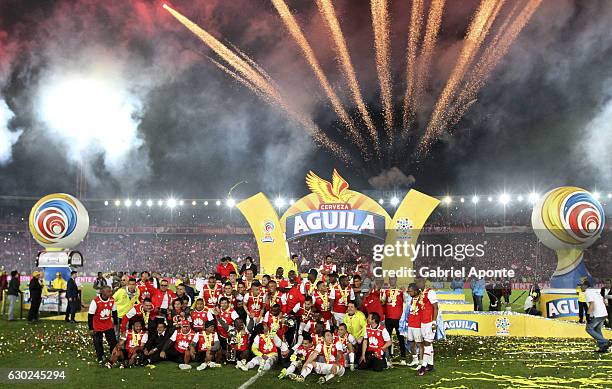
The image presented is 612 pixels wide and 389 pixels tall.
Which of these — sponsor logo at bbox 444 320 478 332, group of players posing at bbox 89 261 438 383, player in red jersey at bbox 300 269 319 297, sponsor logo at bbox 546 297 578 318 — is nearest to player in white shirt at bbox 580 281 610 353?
sponsor logo at bbox 444 320 478 332

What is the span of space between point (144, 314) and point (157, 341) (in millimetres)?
849

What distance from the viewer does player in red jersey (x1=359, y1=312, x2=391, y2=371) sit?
12.5m

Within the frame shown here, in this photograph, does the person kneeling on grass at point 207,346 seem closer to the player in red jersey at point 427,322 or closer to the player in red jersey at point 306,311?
the player in red jersey at point 306,311

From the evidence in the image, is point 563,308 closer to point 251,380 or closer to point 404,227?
point 404,227

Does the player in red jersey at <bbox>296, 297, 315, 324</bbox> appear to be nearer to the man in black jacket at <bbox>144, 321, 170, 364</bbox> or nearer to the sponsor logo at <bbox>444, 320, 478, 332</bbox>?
the man in black jacket at <bbox>144, 321, 170, 364</bbox>

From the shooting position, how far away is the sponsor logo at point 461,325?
18906 mm

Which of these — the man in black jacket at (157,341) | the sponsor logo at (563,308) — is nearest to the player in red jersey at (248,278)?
the man in black jacket at (157,341)

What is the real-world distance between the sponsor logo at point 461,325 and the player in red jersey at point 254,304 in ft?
25.5

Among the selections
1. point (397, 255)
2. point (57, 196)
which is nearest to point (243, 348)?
point (397, 255)

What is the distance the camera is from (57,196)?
81.1ft

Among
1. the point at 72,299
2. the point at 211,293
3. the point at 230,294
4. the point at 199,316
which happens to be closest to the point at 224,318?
the point at 199,316

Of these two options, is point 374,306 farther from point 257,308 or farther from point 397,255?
point 397,255

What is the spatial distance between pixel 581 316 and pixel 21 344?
56.3ft

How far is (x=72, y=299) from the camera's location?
70.3 ft
